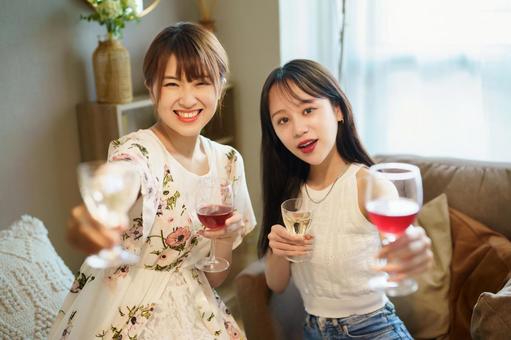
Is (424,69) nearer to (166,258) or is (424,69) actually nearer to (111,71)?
(111,71)

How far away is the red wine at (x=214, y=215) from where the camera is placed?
4.77 feet

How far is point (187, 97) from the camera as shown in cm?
155

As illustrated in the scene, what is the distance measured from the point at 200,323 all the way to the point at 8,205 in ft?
3.58

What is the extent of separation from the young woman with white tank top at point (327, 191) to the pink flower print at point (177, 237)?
23cm

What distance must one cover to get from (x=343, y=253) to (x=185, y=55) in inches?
28.2

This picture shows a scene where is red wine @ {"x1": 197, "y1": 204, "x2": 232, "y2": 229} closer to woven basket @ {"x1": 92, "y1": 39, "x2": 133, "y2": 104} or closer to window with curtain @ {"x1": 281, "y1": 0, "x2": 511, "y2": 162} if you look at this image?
woven basket @ {"x1": 92, "y1": 39, "x2": 133, "y2": 104}

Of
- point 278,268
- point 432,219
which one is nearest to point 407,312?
point 432,219

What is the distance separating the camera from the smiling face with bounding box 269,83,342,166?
1.61 m

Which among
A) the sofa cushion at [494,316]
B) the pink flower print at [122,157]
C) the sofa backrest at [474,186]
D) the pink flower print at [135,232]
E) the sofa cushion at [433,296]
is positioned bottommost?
the sofa cushion at [433,296]

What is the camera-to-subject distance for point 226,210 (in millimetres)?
1477

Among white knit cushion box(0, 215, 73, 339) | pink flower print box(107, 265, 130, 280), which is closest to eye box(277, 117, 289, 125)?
pink flower print box(107, 265, 130, 280)

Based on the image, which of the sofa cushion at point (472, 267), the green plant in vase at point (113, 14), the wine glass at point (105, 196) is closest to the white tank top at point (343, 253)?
the sofa cushion at point (472, 267)

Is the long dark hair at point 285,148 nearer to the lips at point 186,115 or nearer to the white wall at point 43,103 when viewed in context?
the lips at point 186,115

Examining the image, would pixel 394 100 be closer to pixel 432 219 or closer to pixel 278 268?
pixel 432 219
